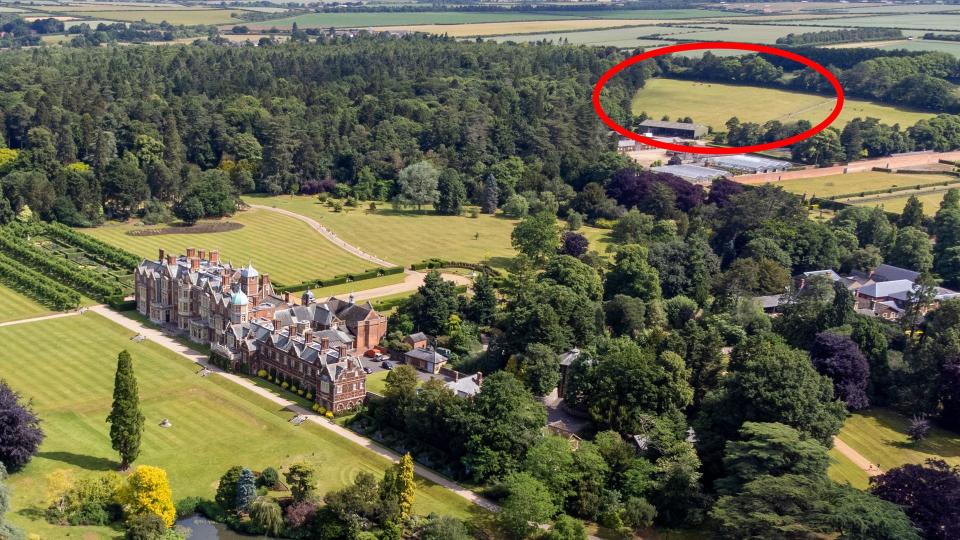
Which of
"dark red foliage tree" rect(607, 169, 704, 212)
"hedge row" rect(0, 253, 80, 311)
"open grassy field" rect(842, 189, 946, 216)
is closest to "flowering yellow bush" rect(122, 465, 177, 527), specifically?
"hedge row" rect(0, 253, 80, 311)

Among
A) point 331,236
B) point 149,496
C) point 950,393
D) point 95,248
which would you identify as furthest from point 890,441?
point 95,248

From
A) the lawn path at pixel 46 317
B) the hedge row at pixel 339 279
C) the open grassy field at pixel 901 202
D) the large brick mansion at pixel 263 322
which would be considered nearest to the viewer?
the large brick mansion at pixel 263 322

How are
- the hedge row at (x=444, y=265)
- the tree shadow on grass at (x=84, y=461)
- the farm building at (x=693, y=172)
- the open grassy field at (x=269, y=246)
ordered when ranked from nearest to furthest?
the tree shadow on grass at (x=84, y=461) < the open grassy field at (x=269, y=246) < the hedge row at (x=444, y=265) < the farm building at (x=693, y=172)

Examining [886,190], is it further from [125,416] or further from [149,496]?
[149,496]

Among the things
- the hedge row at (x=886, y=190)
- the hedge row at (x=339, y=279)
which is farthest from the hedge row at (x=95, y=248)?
the hedge row at (x=886, y=190)

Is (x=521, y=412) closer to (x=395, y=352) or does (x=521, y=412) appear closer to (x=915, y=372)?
(x=395, y=352)

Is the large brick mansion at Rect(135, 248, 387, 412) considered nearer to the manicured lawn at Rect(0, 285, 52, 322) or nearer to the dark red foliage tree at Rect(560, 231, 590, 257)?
the manicured lawn at Rect(0, 285, 52, 322)

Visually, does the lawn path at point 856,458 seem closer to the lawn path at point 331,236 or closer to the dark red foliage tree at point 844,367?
the dark red foliage tree at point 844,367
